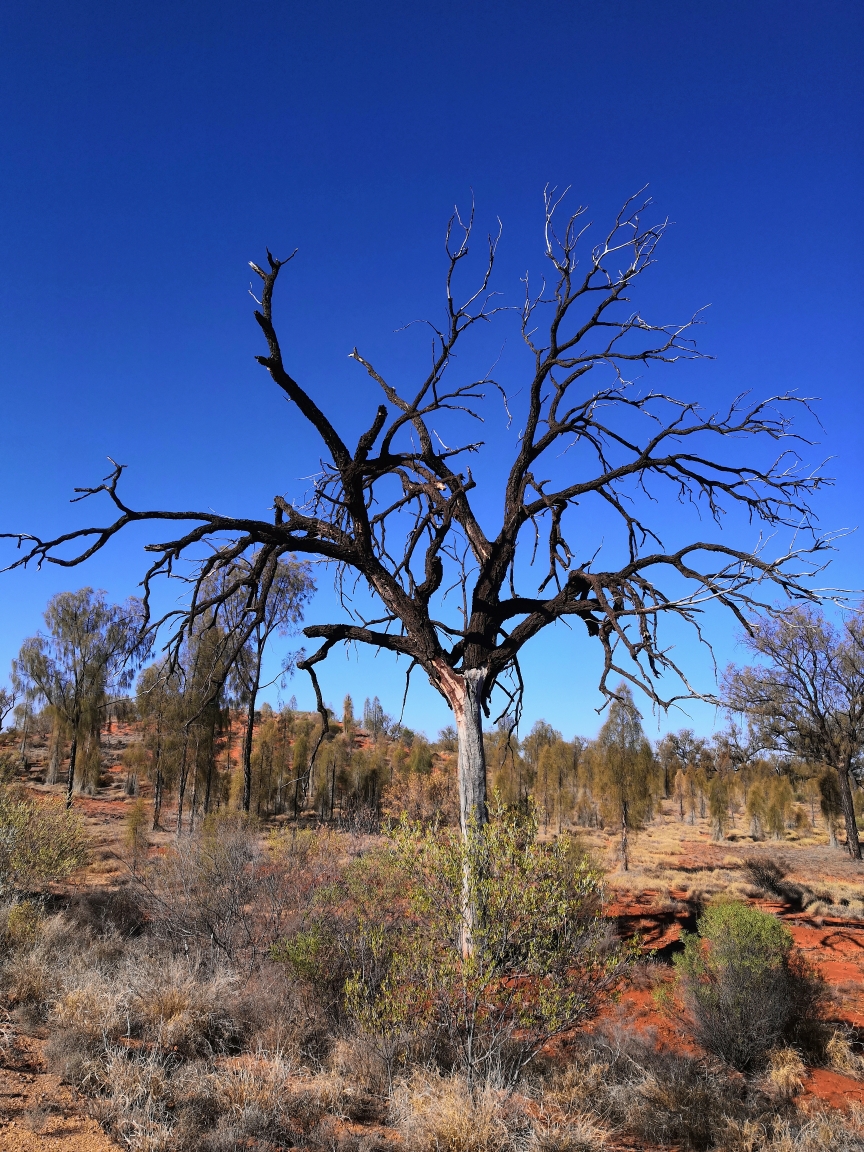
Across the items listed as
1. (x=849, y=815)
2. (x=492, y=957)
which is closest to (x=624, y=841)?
(x=849, y=815)

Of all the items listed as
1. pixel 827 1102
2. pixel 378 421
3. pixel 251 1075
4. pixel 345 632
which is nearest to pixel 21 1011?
pixel 251 1075

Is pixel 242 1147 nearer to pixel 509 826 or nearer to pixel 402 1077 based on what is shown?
pixel 402 1077

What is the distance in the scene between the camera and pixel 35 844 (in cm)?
1293

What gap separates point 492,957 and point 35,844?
10816mm

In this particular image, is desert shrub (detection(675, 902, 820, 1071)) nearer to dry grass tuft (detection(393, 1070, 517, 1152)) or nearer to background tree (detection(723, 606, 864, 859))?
dry grass tuft (detection(393, 1070, 517, 1152))

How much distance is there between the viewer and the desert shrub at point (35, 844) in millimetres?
12000

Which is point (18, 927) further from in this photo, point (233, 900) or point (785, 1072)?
point (785, 1072)

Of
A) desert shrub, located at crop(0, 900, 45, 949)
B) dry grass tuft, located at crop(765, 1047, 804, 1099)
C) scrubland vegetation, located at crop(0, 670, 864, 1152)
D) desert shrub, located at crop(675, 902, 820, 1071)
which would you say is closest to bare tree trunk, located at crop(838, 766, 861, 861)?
scrubland vegetation, located at crop(0, 670, 864, 1152)

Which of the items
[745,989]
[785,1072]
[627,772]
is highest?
[627,772]

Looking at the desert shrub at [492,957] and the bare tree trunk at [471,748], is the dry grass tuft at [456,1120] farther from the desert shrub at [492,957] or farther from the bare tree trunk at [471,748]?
the bare tree trunk at [471,748]

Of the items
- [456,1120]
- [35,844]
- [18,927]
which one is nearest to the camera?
[456,1120]

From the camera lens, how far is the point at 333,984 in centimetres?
816

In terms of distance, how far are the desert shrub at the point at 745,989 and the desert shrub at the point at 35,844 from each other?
10457mm

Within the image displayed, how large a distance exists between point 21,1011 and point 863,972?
11.6m
